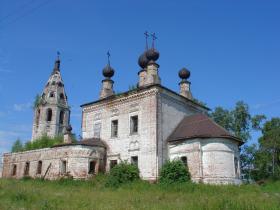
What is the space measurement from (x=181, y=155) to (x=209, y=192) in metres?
5.25

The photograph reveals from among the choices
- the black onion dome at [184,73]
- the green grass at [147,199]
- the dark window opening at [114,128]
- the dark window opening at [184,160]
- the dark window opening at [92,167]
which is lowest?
the green grass at [147,199]

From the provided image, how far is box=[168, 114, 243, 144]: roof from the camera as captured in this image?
1984cm

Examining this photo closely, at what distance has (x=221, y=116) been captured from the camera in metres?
33.2

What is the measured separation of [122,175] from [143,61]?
8930mm

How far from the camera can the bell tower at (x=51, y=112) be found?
43031 mm

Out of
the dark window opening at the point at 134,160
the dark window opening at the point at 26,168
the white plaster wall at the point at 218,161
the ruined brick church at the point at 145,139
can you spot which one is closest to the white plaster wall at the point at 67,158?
the ruined brick church at the point at 145,139

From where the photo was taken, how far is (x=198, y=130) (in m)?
20.5

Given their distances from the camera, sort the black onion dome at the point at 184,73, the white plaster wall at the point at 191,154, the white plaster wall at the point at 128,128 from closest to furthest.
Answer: the white plaster wall at the point at 191,154 → the white plaster wall at the point at 128,128 → the black onion dome at the point at 184,73

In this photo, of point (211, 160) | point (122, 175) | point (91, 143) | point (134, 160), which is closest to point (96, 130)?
point (91, 143)

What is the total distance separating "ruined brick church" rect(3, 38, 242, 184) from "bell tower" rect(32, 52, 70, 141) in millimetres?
15417

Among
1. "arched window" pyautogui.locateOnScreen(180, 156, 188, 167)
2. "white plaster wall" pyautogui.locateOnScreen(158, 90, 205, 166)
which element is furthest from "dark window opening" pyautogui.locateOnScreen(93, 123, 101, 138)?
"arched window" pyautogui.locateOnScreen(180, 156, 188, 167)

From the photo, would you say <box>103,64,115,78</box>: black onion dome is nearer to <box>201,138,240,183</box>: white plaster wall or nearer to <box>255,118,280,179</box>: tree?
<box>201,138,240,183</box>: white plaster wall

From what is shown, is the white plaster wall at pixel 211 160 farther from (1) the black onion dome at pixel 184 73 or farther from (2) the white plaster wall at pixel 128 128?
(1) the black onion dome at pixel 184 73

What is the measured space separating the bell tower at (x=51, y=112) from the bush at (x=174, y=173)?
994 inches
